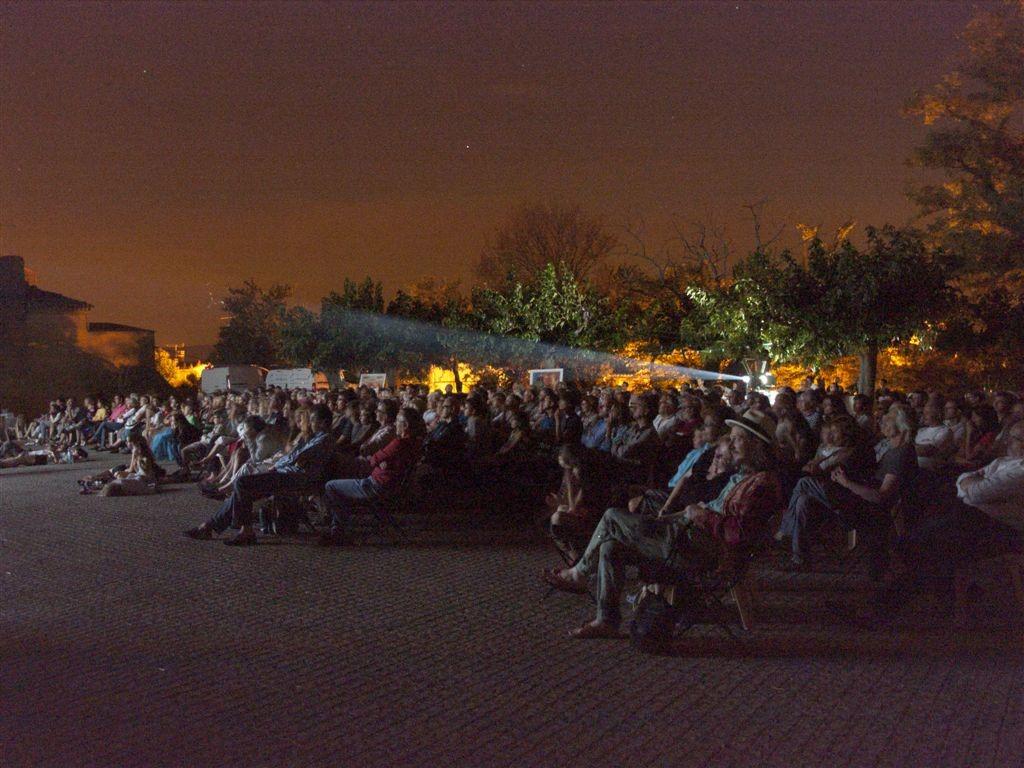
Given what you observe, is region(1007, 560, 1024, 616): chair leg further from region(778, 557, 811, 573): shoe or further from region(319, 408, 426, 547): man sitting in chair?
region(319, 408, 426, 547): man sitting in chair

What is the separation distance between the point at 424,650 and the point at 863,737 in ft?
8.24

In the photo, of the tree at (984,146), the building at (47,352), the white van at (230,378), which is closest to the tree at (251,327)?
the building at (47,352)

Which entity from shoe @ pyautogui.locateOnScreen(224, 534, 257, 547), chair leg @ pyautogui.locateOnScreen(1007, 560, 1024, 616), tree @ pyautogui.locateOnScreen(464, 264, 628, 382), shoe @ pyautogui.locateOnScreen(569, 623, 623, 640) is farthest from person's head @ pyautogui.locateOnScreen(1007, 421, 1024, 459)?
A: tree @ pyautogui.locateOnScreen(464, 264, 628, 382)

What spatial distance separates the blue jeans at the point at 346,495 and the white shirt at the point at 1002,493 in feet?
16.9

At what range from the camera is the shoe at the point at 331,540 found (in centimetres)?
916

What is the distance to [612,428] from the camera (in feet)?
39.5

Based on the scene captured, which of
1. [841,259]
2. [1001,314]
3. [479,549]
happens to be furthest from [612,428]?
[1001,314]

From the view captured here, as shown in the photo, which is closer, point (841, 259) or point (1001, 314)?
point (841, 259)

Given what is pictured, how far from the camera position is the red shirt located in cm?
904

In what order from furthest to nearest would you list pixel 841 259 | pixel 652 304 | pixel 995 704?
pixel 652 304 < pixel 841 259 < pixel 995 704

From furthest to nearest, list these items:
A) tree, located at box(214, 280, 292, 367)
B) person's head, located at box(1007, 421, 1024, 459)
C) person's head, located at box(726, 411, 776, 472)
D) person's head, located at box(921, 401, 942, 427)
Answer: tree, located at box(214, 280, 292, 367) < person's head, located at box(921, 401, 942, 427) < person's head, located at box(726, 411, 776, 472) < person's head, located at box(1007, 421, 1024, 459)

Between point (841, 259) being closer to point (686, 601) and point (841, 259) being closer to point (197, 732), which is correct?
point (686, 601)

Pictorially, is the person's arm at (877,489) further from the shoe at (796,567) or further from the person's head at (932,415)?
the person's head at (932,415)

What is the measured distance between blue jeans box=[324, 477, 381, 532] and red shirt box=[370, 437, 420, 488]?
88 millimetres
